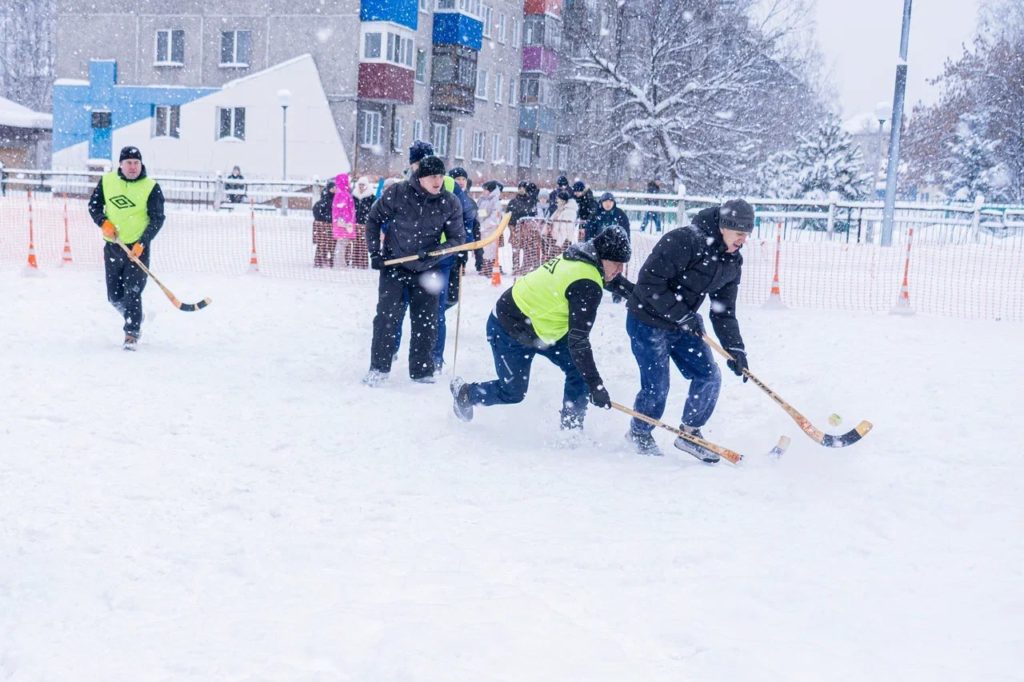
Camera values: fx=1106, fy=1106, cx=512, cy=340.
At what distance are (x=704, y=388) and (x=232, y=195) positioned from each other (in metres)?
24.8

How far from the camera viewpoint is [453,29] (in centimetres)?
3772

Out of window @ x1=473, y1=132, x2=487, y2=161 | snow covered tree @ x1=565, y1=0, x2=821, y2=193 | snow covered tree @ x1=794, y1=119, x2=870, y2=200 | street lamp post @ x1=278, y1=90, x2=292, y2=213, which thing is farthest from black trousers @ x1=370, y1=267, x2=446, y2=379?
window @ x1=473, y1=132, x2=487, y2=161

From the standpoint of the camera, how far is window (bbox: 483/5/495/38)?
40969 mm

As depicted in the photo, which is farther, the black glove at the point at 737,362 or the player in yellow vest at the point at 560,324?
the black glove at the point at 737,362

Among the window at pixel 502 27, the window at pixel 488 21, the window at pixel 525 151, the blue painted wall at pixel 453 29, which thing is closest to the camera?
the blue painted wall at pixel 453 29

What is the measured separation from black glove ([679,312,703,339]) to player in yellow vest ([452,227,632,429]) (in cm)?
40

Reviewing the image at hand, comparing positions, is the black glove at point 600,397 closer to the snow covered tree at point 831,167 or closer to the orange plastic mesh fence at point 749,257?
the orange plastic mesh fence at point 749,257

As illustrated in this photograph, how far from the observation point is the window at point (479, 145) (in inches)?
1641

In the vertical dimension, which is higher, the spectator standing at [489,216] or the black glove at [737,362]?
the spectator standing at [489,216]

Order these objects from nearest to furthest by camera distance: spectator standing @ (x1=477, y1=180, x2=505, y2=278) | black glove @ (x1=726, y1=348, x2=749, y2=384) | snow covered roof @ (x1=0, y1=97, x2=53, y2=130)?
black glove @ (x1=726, y1=348, x2=749, y2=384) → spectator standing @ (x1=477, y1=180, x2=505, y2=278) → snow covered roof @ (x1=0, y1=97, x2=53, y2=130)

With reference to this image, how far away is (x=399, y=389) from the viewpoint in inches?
309

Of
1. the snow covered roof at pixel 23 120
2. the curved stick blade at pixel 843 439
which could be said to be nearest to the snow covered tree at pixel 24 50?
the snow covered roof at pixel 23 120

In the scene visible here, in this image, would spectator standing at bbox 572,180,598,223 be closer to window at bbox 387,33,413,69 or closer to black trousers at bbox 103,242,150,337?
black trousers at bbox 103,242,150,337

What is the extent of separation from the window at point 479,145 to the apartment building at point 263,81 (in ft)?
8.31
